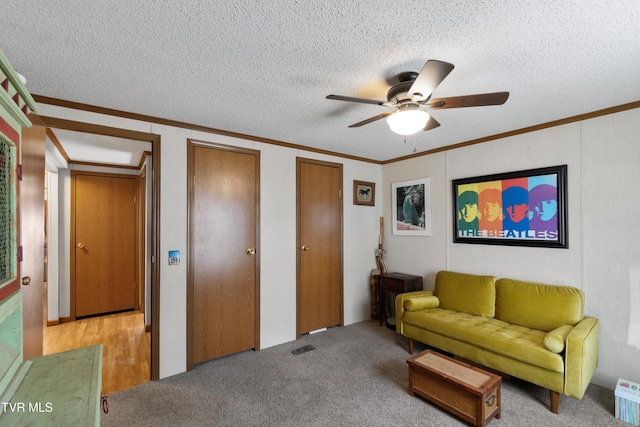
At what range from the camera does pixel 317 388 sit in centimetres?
261

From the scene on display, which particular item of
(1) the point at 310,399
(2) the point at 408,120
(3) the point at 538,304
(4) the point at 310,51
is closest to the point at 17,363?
(1) the point at 310,399

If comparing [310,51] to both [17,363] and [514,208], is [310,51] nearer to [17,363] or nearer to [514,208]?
[17,363]

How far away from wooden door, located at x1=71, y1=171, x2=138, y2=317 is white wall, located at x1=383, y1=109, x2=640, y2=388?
5104 mm

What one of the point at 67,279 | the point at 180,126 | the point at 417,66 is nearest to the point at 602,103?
the point at 417,66

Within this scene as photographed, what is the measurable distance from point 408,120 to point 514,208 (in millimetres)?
1966

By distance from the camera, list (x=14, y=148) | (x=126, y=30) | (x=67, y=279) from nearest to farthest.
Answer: (x=14, y=148) < (x=126, y=30) < (x=67, y=279)

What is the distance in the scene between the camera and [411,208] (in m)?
4.22

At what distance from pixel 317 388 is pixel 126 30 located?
2795 millimetres

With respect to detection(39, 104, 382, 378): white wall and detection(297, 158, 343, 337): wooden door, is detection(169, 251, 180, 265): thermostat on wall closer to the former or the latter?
detection(39, 104, 382, 378): white wall

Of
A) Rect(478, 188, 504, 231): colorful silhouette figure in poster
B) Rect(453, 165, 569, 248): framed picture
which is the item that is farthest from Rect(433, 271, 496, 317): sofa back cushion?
Rect(478, 188, 504, 231): colorful silhouette figure in poster

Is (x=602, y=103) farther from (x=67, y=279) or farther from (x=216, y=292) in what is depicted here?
(x=67, y=279)

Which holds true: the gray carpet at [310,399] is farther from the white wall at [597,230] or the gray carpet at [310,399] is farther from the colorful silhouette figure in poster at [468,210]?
the colorful silhouette figure in poster at [468,210]

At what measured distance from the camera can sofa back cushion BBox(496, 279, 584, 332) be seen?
2.61 meters

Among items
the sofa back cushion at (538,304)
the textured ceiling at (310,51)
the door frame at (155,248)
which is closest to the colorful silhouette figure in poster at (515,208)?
the sofa back cushion at (538,304)
